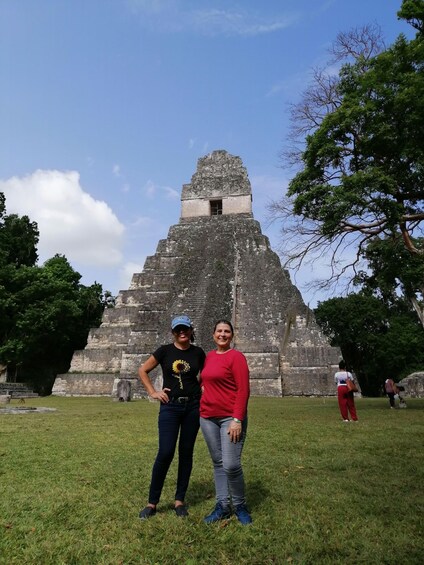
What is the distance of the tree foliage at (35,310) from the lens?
2481 cm

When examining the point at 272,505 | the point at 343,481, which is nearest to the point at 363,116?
the point at 343,481

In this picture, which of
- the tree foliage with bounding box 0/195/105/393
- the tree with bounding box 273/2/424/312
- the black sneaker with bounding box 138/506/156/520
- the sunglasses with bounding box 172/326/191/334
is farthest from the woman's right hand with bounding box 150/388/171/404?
the tree foliage with bounding box 0/195/105/393

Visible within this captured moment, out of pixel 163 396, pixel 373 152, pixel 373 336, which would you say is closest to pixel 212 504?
pixel 163 396

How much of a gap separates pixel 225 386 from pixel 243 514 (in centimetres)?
92

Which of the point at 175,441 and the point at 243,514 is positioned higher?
the point at 175,441

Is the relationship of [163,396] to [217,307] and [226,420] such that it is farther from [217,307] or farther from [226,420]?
[217,307]

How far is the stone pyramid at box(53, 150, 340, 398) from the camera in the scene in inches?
757

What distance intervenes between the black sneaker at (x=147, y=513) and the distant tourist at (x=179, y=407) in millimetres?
16

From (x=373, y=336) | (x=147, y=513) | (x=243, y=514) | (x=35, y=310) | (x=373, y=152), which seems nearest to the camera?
(x=243, y=514)

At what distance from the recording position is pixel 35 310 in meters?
24.9

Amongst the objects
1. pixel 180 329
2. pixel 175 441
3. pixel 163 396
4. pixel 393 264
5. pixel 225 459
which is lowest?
pixel 225 459

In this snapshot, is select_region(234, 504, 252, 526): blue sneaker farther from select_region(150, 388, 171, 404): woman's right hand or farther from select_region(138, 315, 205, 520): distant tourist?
select_region(150, 388, 171, 404): woman's right hand

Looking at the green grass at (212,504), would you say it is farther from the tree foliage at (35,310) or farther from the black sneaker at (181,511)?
the tree foliage at (35,310)

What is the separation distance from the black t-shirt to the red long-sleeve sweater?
5.3 inches
